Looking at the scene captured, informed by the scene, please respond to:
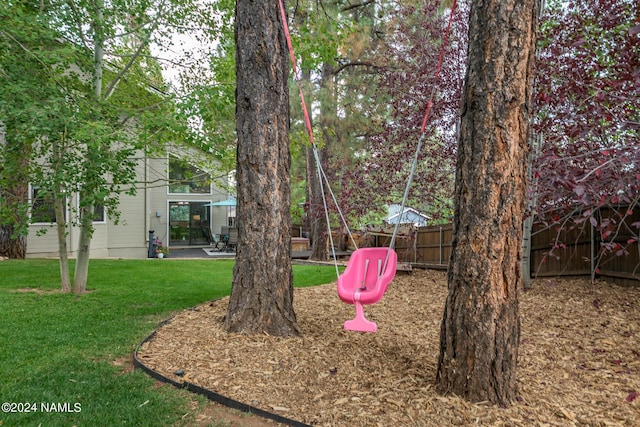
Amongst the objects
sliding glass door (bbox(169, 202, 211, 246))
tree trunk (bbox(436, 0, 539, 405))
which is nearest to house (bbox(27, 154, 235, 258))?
sliding glass door (bbox(169, 202, 211, 246))

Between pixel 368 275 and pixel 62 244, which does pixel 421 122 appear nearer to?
pixel 368 275

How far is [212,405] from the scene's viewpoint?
274 cm

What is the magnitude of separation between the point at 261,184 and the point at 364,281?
1245mm

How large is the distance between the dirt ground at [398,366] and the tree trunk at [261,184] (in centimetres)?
26

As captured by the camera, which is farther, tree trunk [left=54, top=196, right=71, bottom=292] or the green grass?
tree trunk [left=54, top=196, right=71, bottom=292]

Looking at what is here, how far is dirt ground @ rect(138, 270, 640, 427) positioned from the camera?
250cm

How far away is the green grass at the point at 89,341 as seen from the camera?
8.48 feet

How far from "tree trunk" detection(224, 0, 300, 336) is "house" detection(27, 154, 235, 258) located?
681 cm

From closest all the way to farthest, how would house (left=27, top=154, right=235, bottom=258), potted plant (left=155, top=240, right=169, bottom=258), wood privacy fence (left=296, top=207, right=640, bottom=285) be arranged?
1. wood privacy fence (left=296, top=207, right=640, bottom=285)
2. house (left=27, top=154, right=235, bottom=258)
3. potted plant (left=155, top=240, right=169, bottom=258)

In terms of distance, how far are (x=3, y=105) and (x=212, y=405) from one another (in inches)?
161

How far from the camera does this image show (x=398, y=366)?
10.5 feet

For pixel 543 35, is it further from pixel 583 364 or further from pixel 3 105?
pixel 3 105

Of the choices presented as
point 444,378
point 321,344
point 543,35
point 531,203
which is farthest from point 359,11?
point 444,378

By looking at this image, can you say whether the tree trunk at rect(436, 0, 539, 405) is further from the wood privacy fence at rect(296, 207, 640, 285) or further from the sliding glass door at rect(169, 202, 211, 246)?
the sliding glass door at rect(169, 202, 211, 246)
